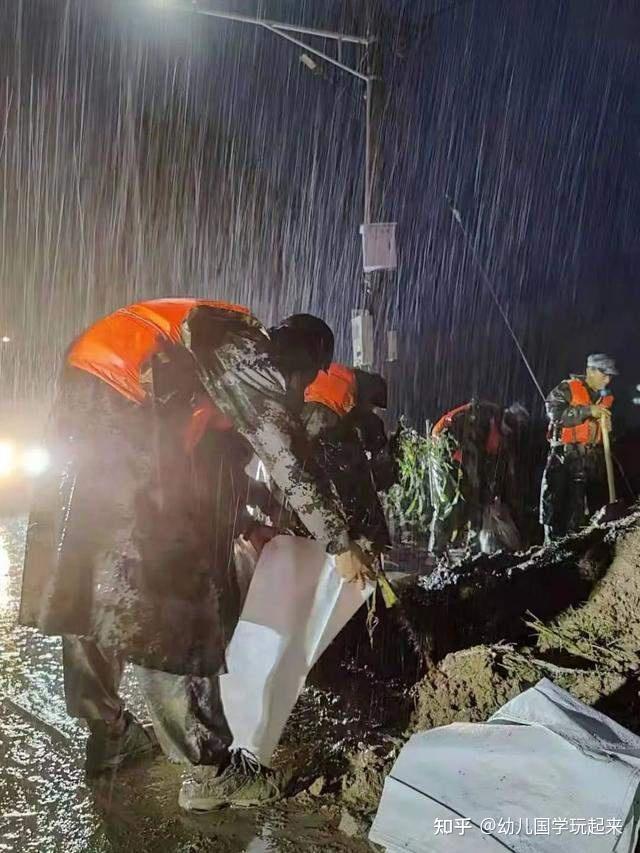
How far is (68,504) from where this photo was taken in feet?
7.99

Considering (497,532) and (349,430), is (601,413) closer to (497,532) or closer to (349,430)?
(497,532)

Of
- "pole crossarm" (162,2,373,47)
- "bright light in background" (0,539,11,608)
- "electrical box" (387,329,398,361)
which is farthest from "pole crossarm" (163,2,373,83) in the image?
"bright light in background" (0,539,11,608)

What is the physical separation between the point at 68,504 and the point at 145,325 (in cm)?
68

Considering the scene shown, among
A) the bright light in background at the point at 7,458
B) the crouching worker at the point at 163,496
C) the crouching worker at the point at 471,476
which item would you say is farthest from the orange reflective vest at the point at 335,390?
the bright light in background at the point at 7,458

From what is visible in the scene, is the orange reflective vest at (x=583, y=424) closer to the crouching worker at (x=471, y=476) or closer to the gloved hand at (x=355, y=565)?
the crouching worker at (x=471, y=476)

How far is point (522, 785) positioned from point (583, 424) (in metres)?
5.73

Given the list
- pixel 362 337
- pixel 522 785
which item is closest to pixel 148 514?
pixel 522 785

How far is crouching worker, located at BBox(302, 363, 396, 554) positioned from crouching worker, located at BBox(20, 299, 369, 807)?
5.27ft

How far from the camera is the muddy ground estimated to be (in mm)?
2342

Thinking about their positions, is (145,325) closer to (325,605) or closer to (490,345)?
(325,605)

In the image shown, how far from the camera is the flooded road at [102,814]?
2242mm

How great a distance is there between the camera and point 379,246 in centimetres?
995

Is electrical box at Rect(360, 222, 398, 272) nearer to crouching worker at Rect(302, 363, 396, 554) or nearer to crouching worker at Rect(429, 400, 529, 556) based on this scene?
crouching worker at Rect(429, 400, 529, 556)

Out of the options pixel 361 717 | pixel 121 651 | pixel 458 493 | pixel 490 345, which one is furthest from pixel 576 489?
pixel 490 345
